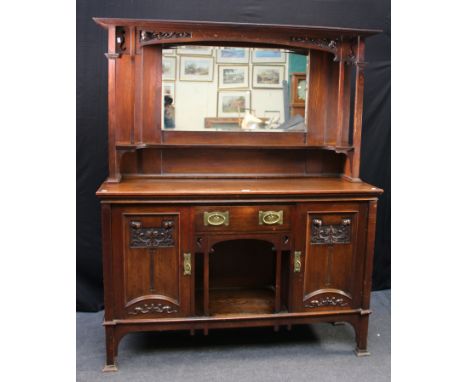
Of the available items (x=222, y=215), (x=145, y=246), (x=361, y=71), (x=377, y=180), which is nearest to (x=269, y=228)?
(x=222, y=215)

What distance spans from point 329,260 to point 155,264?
2.88ft

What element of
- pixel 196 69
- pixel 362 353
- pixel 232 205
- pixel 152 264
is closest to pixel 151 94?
pixel 196 69

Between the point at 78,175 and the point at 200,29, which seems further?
the point at 78,175

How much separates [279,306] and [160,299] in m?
0.60

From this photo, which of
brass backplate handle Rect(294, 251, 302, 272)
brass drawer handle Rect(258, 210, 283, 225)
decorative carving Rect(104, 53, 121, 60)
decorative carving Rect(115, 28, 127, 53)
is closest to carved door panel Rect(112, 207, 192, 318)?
brass drawer handle Rect(258, 210, 283, 225)

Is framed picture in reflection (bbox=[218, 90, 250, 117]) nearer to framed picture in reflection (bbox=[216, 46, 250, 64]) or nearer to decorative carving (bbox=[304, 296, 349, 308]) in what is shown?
framed picture in reflection (bbox=[216, 46, 250, 64])

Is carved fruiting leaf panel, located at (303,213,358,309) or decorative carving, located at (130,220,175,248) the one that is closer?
decorative carving, located at (130,220,175,248)

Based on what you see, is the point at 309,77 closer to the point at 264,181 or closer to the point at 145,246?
the point at 264,181

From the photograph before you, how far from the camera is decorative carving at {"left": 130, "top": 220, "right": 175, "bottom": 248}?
2236 mm

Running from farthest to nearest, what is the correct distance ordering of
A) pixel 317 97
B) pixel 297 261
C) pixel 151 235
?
pixel 317 97, pixel 297 261, pixel 151 235

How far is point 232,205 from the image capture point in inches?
89.3

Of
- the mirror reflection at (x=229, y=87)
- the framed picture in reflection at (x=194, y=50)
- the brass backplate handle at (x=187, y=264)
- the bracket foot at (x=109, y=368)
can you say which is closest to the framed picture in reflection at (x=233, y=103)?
the mirror reflection at (x=229, y=87)

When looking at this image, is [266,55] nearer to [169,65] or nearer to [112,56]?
[169,65]

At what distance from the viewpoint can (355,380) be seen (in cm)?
227
